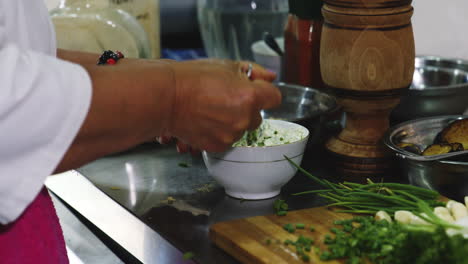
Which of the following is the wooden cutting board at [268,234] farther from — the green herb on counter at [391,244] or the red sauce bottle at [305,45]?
the red sauce bottle at [305,45]

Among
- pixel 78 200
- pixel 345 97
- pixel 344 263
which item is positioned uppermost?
pixel 345 97

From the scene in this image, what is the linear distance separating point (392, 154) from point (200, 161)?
0.38m

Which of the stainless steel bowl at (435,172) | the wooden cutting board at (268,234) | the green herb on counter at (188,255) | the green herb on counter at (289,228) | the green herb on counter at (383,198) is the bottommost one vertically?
the green herb on counter at (188,255)

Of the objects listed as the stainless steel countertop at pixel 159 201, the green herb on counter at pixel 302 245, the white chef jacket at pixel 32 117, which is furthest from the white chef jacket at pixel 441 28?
the white chef jacket at pixel 32 117

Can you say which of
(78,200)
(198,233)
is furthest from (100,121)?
(78,200)

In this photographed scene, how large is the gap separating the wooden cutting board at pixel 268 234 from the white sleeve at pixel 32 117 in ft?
0.99

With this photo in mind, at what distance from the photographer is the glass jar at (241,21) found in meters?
2.14

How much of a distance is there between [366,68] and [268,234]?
38 centimetres

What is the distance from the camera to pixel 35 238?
92 cm

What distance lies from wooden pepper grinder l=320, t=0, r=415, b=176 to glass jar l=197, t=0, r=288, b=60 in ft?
3.05

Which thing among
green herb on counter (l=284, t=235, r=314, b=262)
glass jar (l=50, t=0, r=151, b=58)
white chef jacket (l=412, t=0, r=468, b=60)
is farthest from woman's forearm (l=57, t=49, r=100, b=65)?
white chef jacket (l=412, t=0, r=468, b=60)

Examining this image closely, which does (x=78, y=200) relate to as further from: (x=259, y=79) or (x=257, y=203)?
(x=259, y=79)

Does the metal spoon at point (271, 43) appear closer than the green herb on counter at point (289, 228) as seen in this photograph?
No

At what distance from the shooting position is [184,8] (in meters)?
3.37
